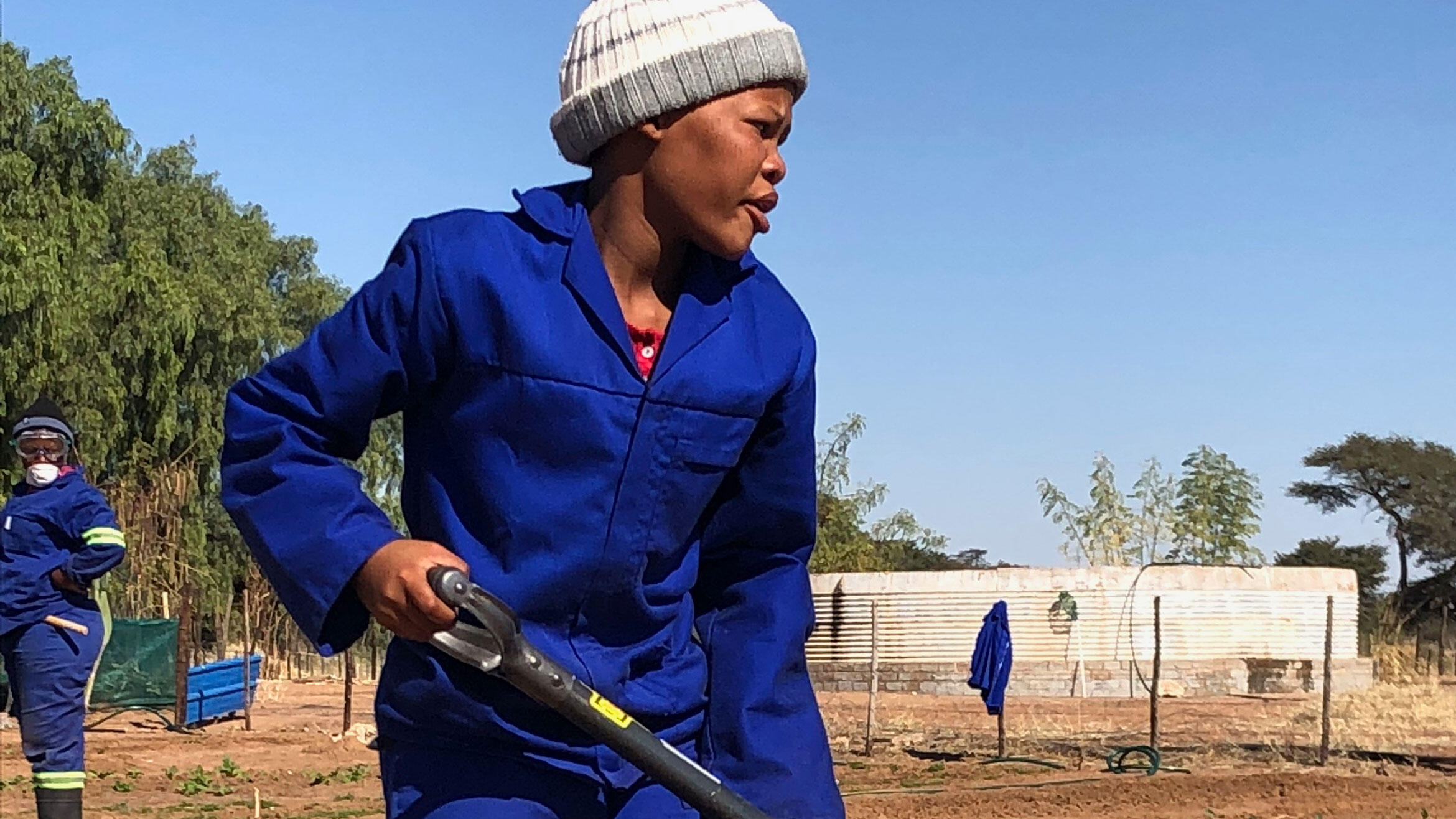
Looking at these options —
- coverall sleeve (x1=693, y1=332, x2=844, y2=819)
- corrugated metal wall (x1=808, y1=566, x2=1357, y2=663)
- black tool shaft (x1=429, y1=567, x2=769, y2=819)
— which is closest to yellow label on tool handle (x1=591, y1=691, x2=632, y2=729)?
black tool shaft (x1=429, y1=567, x2=769, y2=819)

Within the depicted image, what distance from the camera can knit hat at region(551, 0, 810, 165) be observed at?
2334mm

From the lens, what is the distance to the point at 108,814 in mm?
9328

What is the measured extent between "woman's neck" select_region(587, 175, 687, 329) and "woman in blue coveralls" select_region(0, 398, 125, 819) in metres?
5.10

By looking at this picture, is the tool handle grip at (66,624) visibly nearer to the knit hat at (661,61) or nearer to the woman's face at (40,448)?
the woman's face at (40,448)

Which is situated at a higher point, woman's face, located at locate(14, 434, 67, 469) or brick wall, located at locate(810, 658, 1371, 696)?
woman's face, located at locate(14, 434, 67, 469)

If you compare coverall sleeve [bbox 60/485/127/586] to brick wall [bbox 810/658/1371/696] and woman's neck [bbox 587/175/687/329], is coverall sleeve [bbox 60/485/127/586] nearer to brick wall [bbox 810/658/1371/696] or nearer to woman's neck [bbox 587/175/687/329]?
woman's neck [bbox 587/175/687/329]

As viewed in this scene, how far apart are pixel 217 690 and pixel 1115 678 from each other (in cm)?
1435

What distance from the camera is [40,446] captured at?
7203 mm

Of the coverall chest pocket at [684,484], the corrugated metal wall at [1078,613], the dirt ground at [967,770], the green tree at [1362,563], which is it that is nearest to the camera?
the coverall chest pocket at [684,484]

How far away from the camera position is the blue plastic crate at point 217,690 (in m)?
18.6

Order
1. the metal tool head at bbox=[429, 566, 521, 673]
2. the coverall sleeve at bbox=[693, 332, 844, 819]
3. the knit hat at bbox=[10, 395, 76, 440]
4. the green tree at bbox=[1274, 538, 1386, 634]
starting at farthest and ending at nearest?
1. the green tree at bbox=[1274, 538, 1386, 634]
2. the knit hat at bbox=[10, 395, 76, 440]
3. the coverall sleeve at bbox=[693, 332, 844, 819]
4. the metal tool head at bbox=[429, 566, 521, 673]

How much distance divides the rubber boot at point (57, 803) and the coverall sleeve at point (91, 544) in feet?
2.62

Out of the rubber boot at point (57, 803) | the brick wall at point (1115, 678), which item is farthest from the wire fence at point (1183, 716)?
the rubber boot at point (57, 803)

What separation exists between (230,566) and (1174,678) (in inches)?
599
